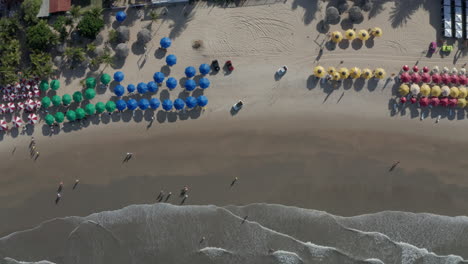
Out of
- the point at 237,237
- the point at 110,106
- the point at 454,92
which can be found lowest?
the point at 237,237

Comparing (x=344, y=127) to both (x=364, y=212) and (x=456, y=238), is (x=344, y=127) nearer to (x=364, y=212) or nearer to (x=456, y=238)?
(x=364, y=212)

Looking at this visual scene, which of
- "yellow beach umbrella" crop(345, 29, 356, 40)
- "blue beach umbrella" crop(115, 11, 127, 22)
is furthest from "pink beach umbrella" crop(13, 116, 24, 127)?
"yellow beach umbrella" crop(345, 29, 356, 40)

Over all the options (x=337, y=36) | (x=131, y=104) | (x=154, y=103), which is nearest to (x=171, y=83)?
(x=154, y=103)

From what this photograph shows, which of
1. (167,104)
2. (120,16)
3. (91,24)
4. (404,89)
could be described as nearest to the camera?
(91,24)

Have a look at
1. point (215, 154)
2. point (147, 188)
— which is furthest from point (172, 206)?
point (215, 154)

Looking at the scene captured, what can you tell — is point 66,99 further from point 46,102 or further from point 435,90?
point 435,90
